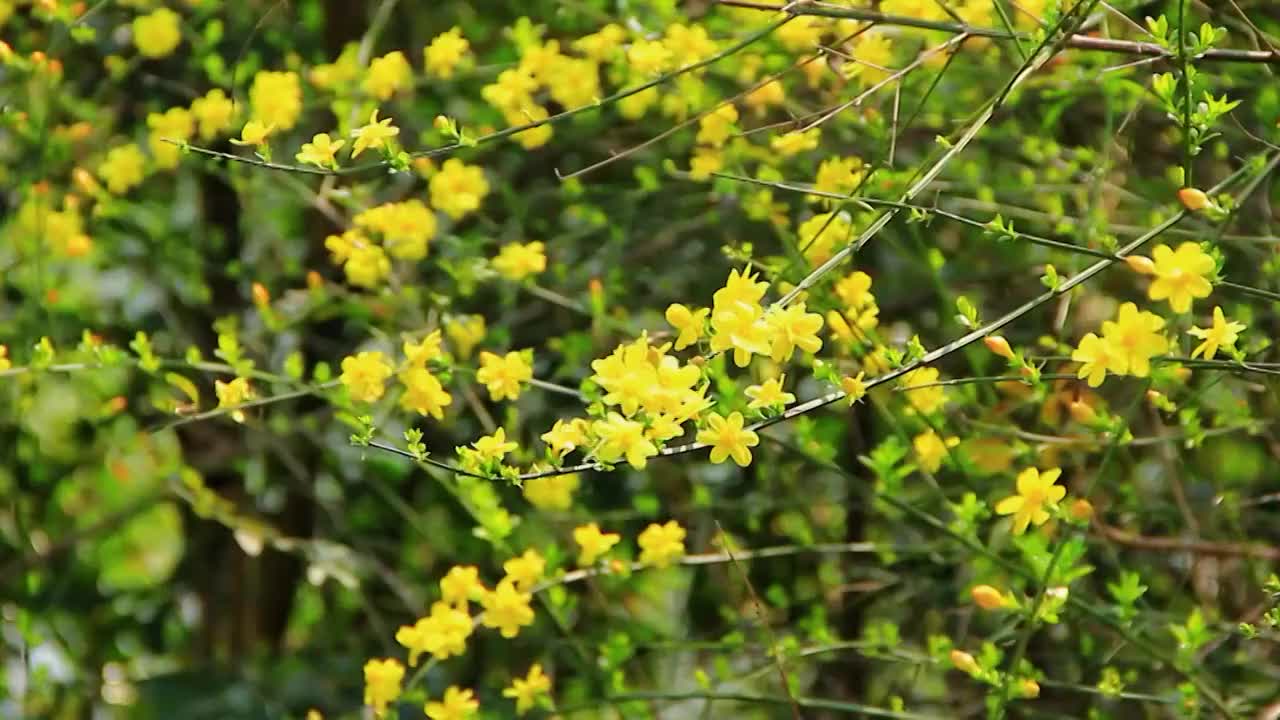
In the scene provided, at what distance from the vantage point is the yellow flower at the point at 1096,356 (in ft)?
3.55

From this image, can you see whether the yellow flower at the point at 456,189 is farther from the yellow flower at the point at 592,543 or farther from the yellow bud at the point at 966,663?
the yellow bud at the point at 966,663

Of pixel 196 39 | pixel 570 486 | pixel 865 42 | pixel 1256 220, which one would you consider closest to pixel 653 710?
pixel 570 486

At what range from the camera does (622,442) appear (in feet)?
3.68

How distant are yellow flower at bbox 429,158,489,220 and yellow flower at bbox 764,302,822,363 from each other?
0.88 m

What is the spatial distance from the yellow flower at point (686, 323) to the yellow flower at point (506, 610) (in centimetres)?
50

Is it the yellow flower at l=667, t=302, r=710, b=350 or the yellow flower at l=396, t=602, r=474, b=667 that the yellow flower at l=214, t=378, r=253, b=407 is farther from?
the yellow flower at l=667, t=302, r=710, b=350

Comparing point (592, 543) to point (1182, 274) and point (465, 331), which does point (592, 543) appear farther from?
point (1182, 274)

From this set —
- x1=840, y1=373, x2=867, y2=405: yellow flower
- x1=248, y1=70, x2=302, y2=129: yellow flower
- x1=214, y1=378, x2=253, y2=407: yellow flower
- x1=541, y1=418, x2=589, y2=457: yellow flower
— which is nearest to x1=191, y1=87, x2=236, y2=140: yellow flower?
x1=248, y1=70, x2=302, y2=129: yellow flower

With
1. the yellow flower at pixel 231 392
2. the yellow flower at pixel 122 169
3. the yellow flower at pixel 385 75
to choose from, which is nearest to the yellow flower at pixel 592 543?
the yellow flower at pixel 231 392

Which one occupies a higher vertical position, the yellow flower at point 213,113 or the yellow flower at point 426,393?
the yellow flower at point 426,393

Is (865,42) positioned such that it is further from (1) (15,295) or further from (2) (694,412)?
(1) (15,295)

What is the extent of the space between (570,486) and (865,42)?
61cm

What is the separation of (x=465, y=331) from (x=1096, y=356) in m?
0.95

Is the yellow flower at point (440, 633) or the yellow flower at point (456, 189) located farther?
the yellow flower at point (456, 189)
